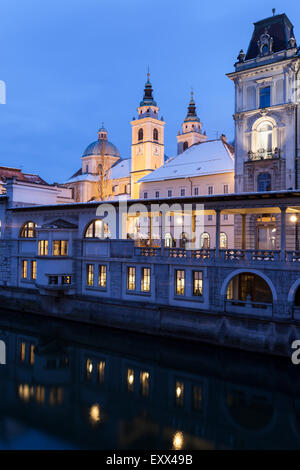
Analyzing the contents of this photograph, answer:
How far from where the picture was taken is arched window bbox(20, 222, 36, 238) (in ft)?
122

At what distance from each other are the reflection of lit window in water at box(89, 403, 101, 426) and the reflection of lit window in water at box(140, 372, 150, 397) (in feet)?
9.01

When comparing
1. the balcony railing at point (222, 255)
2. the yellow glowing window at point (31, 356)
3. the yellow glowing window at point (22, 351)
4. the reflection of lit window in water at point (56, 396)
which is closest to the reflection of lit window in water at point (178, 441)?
the reflection of lit window in water at point (56, 396)

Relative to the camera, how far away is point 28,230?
3753 cm

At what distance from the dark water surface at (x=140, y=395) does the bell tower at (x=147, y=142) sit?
200ft

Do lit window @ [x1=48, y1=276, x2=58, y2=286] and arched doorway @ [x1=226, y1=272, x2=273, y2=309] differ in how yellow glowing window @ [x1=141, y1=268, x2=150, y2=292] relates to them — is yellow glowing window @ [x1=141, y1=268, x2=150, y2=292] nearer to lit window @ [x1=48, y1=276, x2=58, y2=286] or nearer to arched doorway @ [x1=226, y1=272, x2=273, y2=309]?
arched doorway @ [x1=226, y1=272, x2=273, y2=309]

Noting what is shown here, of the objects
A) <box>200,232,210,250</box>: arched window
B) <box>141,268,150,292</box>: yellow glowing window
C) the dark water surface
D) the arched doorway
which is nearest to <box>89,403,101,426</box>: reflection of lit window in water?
the dark water surface

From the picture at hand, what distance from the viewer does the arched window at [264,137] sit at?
39.0m

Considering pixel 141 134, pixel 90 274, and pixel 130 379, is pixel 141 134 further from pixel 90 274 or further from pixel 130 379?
pixel 130 379

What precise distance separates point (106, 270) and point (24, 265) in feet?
33.0

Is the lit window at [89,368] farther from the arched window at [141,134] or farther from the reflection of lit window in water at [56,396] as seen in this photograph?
the arched window at [141,134]

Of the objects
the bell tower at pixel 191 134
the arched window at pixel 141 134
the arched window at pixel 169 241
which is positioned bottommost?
the arched window at pixel 169 241

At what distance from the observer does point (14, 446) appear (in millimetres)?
15461
